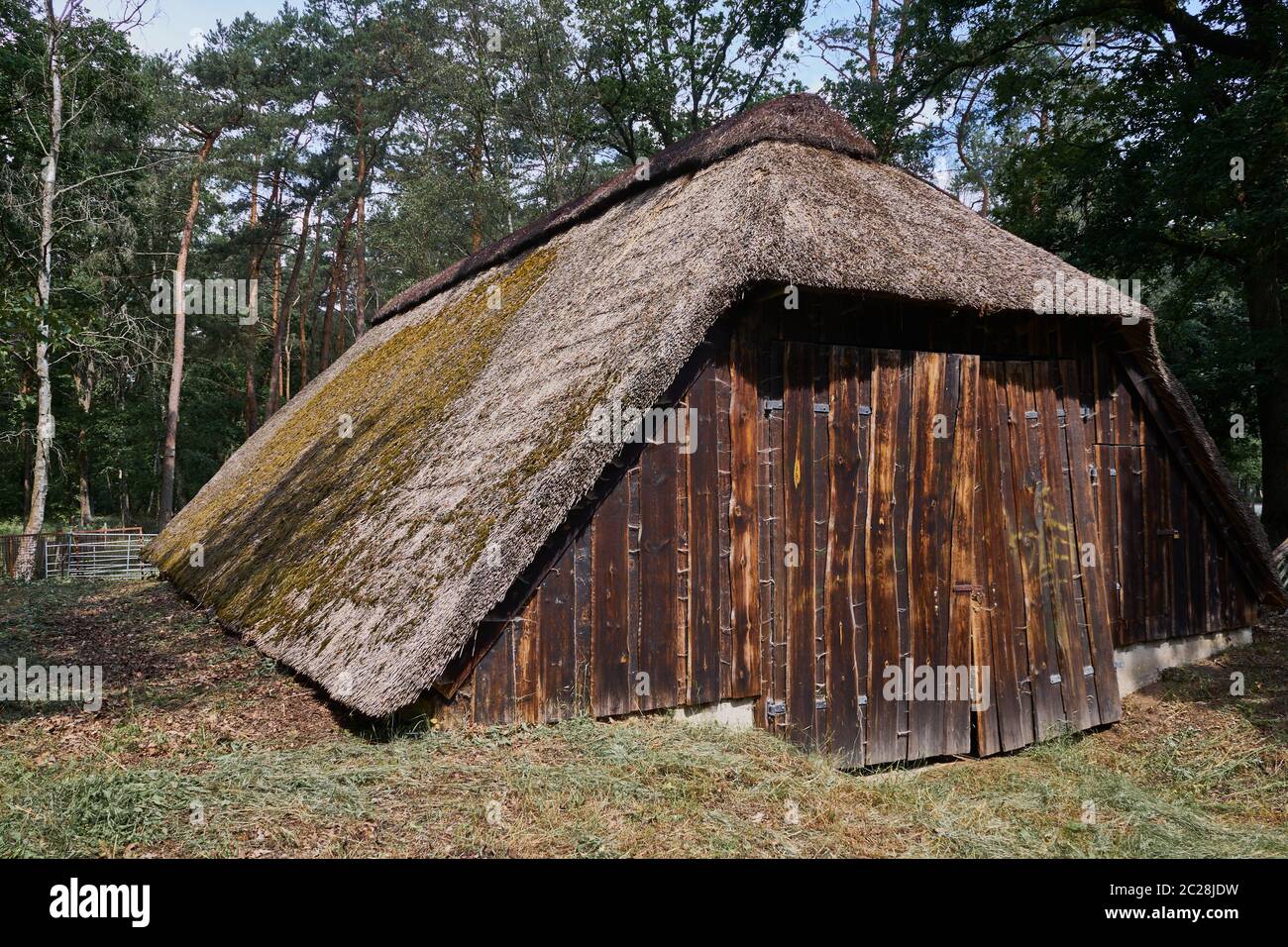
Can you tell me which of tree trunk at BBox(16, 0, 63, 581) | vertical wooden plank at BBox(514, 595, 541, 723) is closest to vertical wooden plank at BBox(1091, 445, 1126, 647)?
vertical wooden plank at BBox(514, 595, 541, 723)

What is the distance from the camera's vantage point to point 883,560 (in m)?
6.89

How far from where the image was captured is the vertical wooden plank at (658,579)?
19.2 ft

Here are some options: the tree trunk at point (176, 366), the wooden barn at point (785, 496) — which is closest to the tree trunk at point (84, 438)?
the tree trunk at point (176, 366)

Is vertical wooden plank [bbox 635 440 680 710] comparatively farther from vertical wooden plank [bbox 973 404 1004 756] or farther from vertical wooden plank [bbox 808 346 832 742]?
vertical wooden plank [bbox 973 404 1004 756]

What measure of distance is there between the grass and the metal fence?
1198 centimetres

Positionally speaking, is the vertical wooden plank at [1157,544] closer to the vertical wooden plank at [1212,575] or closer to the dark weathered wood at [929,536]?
the vertical wooden plank at [1212,575]

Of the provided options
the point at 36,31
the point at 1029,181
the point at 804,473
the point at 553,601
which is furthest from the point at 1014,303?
the point at 36,31

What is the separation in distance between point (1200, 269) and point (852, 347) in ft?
38.6

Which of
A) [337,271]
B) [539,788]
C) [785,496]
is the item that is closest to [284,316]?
[337,271]

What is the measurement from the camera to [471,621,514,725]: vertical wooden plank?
208 inches

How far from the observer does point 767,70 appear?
21797 millimetres

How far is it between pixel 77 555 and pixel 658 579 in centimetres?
1879

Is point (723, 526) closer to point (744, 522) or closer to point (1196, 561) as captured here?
point (744, 522)

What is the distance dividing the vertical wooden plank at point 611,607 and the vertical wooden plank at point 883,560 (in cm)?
219
